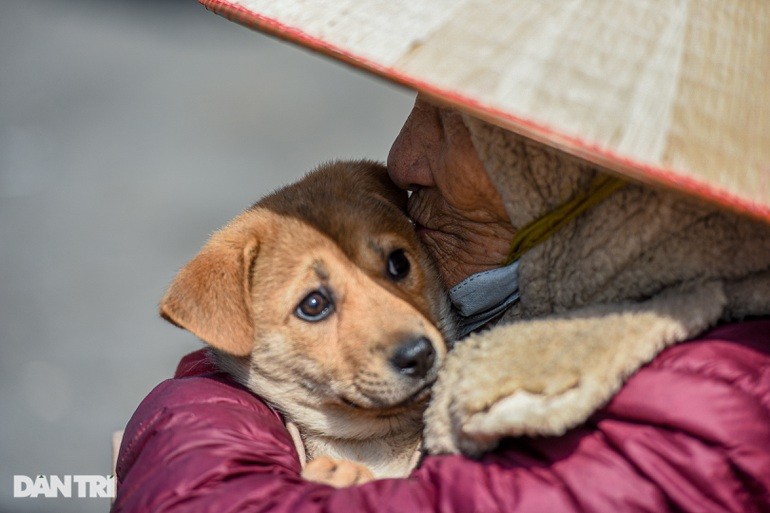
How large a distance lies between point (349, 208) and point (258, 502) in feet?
4.37

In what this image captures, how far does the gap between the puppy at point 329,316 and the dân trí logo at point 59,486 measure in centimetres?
265

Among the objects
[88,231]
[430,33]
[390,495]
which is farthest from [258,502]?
[88,231]

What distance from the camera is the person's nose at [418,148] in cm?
281

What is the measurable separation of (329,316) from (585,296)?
3.12 ft

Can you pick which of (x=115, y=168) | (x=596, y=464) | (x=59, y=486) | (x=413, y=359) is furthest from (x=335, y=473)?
(x=115, y=168)

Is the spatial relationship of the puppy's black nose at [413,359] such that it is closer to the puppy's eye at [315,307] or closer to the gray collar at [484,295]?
the gray collar at [484,295]

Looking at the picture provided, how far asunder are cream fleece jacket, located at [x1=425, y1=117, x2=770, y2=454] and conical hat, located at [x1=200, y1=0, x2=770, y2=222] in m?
0.36

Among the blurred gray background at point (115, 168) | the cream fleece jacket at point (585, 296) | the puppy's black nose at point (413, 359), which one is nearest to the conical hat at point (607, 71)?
the cream fleece jacket at point (585, 296)

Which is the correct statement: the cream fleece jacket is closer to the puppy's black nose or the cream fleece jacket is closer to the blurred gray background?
the puppy's black nose

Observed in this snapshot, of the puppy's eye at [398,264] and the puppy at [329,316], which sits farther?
the puppy's eye at [398,264]

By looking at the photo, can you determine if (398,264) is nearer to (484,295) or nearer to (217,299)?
(484,295)

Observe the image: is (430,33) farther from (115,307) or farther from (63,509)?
(115,307)

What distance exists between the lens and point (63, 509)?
207 inches

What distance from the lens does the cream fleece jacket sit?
2.00 m
